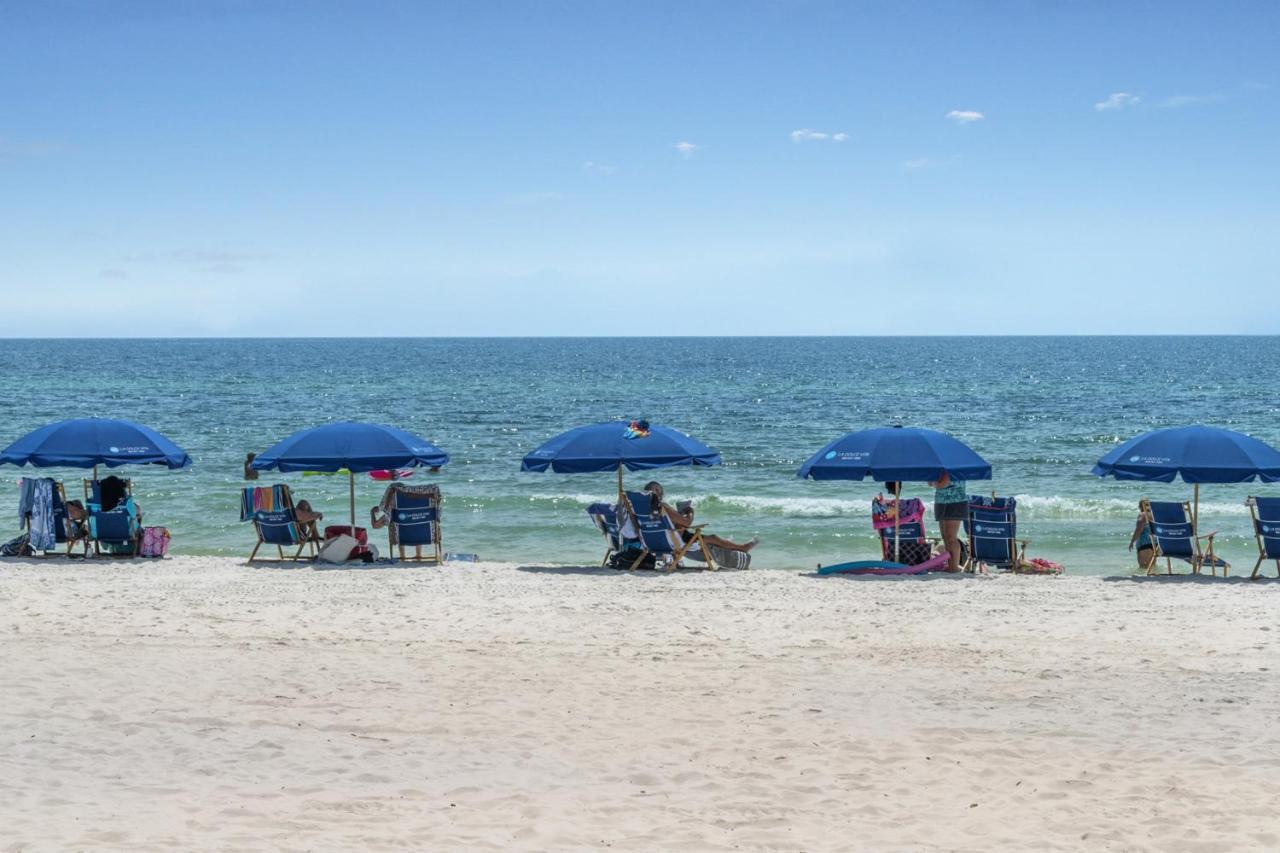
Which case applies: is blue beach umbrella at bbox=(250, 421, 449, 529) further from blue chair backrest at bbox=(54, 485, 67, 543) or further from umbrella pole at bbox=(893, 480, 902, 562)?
umbrella pole at bbox=(893, 480, 902, 562)

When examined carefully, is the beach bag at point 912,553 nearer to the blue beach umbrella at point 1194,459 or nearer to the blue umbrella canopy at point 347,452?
the blue beach umbrella at point 1194,459

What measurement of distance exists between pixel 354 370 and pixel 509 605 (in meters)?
95.1

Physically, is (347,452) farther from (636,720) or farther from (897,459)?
(636,720)

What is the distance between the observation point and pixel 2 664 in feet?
30.0

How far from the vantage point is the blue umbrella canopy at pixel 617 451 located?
13.7m

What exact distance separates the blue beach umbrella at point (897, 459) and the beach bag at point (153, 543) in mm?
7844

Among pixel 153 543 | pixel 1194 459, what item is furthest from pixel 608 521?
pixel 1194 459

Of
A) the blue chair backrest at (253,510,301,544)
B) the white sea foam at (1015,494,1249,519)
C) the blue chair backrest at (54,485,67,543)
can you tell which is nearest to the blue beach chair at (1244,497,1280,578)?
the white sea foam at (1015,494,1249,519)

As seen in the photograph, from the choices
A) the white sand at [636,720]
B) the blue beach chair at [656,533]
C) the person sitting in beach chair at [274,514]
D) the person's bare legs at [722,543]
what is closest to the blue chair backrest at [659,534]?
the blue beach chair at [656,533]

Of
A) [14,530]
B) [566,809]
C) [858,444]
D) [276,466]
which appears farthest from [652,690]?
[14,530]

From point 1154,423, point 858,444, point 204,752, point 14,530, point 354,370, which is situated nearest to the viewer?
point 204,752

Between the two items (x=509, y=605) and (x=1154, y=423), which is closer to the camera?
(x=509, y=605)

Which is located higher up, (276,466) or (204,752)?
(276,466)

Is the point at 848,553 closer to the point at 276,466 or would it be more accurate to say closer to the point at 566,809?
the point at 276,466
